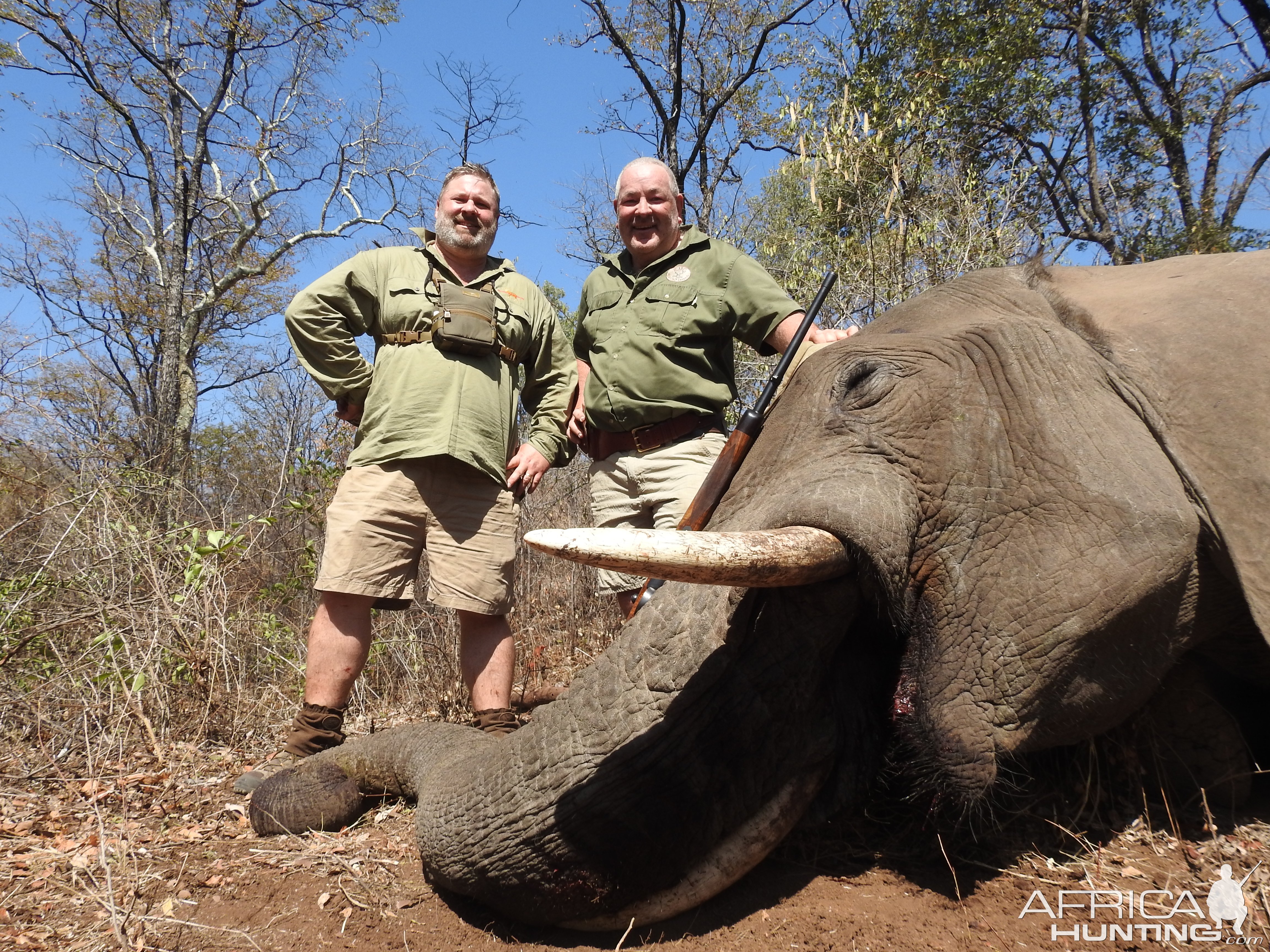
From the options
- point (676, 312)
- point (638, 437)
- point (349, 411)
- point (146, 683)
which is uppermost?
point (676, 312)

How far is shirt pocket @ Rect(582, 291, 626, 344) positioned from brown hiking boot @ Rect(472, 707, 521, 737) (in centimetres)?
184

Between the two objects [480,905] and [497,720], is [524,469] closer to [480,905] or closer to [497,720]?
[497,720]

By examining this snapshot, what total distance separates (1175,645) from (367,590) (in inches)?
121

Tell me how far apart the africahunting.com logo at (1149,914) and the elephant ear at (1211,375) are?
2.50ft

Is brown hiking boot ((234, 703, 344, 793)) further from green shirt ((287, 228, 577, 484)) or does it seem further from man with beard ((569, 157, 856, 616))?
man with beard ((569, 157, 856, 616))

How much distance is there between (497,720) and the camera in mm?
3967

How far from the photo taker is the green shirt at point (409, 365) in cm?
392

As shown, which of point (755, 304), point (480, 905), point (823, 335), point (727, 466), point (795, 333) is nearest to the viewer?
point (480, 905)

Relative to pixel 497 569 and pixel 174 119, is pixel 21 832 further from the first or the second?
pixel 174 119

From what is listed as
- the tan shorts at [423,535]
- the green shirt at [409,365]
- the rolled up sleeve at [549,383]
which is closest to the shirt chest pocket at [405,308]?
the green shirt at [409,365]

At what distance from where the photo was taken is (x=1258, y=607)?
2.20 metres

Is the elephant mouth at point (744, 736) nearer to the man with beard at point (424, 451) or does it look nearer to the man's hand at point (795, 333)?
the man's hand at point (795, 333)

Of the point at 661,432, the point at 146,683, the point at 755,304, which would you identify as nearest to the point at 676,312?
the point at 755,304

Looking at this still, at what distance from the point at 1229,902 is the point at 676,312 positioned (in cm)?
296
